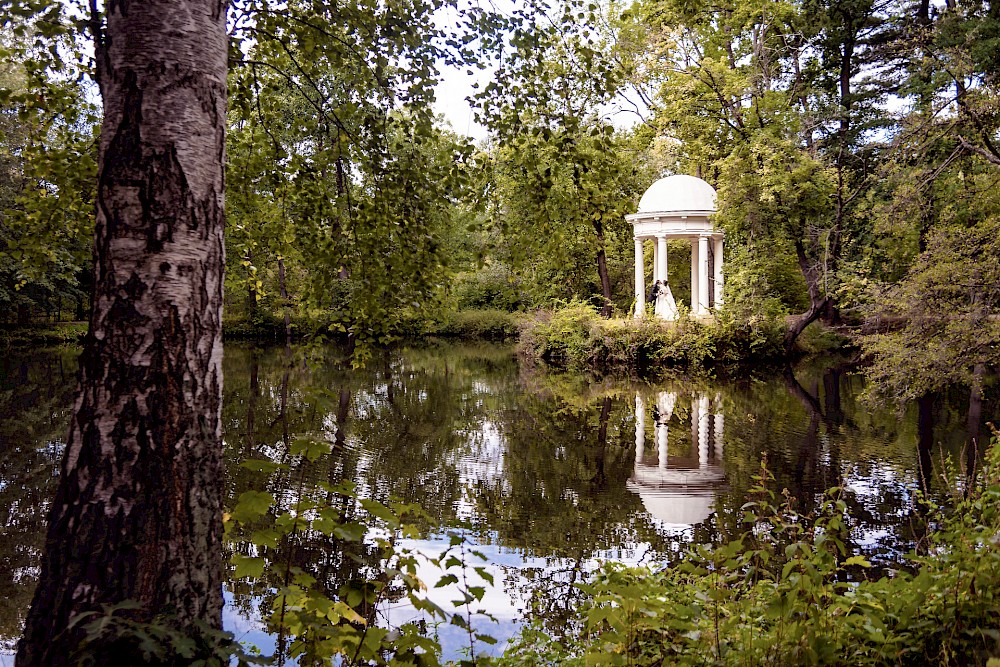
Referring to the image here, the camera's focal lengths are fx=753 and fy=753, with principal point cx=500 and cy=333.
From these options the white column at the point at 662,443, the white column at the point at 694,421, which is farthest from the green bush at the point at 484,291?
the white column at the point at 662,443

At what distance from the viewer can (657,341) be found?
20438 mm

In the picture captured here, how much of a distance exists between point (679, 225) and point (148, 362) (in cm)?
2193

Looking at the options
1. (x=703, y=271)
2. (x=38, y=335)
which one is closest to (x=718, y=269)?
(x=703, y=271)

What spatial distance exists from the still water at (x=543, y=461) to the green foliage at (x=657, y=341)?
3283 millimetres

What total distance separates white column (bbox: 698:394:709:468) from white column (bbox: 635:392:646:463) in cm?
Answer: 71

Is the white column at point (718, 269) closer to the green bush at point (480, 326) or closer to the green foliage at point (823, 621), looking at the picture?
the green bush at point (480, 326)

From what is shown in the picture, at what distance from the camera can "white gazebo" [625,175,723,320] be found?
22.5 metres

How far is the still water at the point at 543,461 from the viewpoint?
4898 millimetres

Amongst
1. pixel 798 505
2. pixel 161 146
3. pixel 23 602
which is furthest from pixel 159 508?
pixel 798 505

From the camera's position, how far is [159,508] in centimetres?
202

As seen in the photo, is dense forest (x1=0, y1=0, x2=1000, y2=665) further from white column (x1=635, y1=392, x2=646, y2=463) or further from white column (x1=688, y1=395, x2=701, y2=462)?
white column (x1=688, y1=395, x2=701, y2=462)

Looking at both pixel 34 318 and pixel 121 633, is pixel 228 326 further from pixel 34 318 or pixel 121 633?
pixel 121 633

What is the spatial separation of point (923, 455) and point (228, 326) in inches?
1207

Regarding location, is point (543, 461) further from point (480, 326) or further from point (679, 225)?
point (480, 326)
